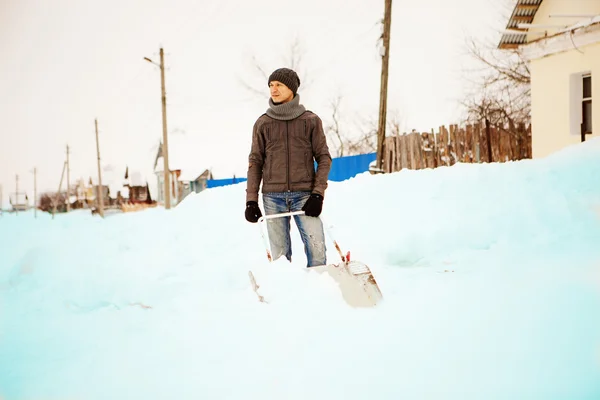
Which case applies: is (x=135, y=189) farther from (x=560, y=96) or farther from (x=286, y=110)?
(x=286, y=110)

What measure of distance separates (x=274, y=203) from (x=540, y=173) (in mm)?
4390

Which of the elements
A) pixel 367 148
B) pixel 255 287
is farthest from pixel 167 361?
pixel 367 148

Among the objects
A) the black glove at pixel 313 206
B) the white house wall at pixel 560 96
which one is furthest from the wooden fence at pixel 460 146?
the black glove at pixel 313 206

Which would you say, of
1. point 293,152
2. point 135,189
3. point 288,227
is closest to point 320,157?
point 293,152

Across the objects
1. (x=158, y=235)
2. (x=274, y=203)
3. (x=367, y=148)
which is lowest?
(x=158, y=235)

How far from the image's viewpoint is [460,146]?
1124 cm

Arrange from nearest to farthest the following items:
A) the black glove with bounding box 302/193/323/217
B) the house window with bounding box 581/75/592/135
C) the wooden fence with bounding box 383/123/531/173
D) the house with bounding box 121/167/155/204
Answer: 1. the black glove with bounding box 302/193/323/217
2. the house window with bounding box 581/75/592/135
3. the wooden fence with bounding box 383/123/531/173
4. the house with bounding box 121/167/155/204

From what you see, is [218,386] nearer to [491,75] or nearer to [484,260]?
[484,260]

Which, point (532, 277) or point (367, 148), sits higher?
point (367, 148)

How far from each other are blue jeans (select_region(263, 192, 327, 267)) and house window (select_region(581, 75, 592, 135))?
Result: 29.2 feet

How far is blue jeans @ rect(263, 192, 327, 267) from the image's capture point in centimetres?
328

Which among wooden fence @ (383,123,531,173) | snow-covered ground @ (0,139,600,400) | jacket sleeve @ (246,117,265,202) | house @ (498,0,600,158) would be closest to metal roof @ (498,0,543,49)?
house @ (498,0,600,158)

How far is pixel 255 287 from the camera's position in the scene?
8.94 feet

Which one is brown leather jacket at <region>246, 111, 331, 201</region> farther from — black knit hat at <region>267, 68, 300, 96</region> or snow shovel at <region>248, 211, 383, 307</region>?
snow shovel at <region>248, 211, 383, 307</region>
